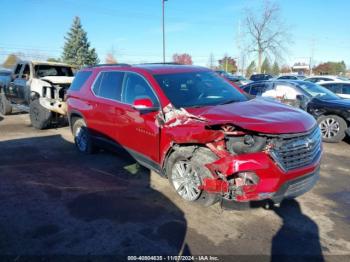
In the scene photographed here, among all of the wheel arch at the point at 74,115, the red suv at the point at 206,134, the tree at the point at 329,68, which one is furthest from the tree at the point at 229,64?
the red suv at the point at 206,134

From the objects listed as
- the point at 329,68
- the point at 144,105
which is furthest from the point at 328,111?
the point at 329,68

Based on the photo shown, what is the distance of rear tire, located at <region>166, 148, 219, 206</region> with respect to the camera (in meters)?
3.76

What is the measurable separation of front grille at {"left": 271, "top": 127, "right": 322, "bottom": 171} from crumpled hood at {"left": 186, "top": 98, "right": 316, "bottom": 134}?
110 millimetres

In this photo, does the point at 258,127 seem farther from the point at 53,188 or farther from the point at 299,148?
the point at 53,188

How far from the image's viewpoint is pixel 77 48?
→ 6053 centimetres

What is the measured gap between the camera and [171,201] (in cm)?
432

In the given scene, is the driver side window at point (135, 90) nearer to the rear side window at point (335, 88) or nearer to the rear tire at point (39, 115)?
the rear tire at point (39, 115)

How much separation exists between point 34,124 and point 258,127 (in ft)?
25.3

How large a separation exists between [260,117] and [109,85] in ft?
9.66

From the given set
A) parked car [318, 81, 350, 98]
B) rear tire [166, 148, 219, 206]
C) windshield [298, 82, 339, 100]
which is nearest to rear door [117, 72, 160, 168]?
rear tire [166, 148, 219, 206]

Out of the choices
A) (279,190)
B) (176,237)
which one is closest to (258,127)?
(279,190)

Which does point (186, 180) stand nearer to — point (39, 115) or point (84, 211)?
point (84, 211)

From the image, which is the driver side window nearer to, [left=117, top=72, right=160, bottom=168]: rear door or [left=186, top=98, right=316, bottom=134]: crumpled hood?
[left=117, top=72, right=160, bottom=168]: rear door

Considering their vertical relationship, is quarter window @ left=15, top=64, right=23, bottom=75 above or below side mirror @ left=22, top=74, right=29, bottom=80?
above
